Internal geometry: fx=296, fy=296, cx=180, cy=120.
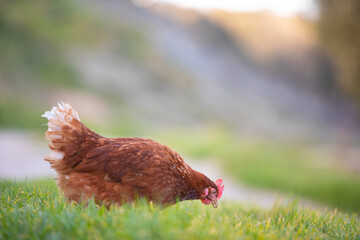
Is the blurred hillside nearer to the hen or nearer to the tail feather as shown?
the hen

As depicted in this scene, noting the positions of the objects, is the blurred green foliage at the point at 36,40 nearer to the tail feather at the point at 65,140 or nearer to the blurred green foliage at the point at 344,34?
the blurred green foliage at the point at 344,34

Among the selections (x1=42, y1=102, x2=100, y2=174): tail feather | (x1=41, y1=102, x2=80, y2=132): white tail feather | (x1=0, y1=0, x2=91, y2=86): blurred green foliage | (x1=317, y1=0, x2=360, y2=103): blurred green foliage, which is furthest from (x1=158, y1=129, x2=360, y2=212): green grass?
(x1=0, y1=0, x2=91, y2=86): blurred green foliage

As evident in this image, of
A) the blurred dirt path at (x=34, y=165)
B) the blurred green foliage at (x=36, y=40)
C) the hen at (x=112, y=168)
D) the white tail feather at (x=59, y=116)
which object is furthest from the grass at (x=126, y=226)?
the blurred green foliage at (x=36, y=40)

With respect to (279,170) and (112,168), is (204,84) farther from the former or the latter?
(112,168)

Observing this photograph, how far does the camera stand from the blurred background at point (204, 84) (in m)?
9.16

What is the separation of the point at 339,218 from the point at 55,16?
1939 cm

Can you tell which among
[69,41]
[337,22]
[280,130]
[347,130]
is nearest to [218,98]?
[280,130]

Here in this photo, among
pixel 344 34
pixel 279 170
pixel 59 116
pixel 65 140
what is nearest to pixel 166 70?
pixel 279 170

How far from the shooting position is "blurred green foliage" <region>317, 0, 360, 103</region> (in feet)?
28.2

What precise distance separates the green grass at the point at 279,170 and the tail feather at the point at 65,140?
518 centimetres

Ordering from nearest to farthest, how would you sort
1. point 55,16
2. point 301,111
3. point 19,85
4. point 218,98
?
point 19,85 < point 55,16 < point 218,98 < point 301,111

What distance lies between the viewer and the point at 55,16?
1839cm

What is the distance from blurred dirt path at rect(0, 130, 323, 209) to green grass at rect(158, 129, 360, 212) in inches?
15.1

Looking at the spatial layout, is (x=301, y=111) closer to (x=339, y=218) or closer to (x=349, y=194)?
(x=349, y=194)
